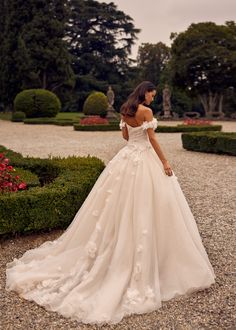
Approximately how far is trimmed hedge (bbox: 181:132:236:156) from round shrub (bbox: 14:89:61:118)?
17565 millimetres

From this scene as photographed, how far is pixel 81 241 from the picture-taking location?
3.75 meters

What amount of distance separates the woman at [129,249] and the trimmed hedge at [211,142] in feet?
27.7

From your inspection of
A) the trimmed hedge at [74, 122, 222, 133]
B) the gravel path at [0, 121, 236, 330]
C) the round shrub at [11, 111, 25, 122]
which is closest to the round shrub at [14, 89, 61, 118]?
the round shrub at [11, 111, 25, 122]

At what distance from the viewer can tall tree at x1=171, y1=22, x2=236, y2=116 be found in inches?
1348

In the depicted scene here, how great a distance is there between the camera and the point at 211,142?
1215 cm

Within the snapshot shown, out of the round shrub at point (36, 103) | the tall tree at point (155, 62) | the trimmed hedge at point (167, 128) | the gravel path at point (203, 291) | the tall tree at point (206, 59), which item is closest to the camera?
the gravel path at point (203, 291)

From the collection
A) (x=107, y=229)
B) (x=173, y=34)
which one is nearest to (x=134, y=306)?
(x=107, y=229)

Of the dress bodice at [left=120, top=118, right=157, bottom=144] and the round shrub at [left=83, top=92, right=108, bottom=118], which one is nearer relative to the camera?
the dress bodice at [left=120, top=118, right=157, bottom=144]

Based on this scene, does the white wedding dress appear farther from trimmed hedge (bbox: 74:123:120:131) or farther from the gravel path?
trimmed hedge (bbox: 74:123:120:131)

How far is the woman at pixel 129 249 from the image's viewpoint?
3.13 metres

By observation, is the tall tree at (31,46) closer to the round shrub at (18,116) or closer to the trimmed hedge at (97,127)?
the round shrub at (18,116)

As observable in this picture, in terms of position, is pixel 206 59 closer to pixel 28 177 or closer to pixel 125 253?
pixel 28 177

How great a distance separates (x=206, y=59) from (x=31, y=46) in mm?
14430

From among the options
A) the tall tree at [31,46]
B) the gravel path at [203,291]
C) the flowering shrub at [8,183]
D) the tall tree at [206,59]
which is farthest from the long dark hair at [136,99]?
the tall tree at [206,59]
